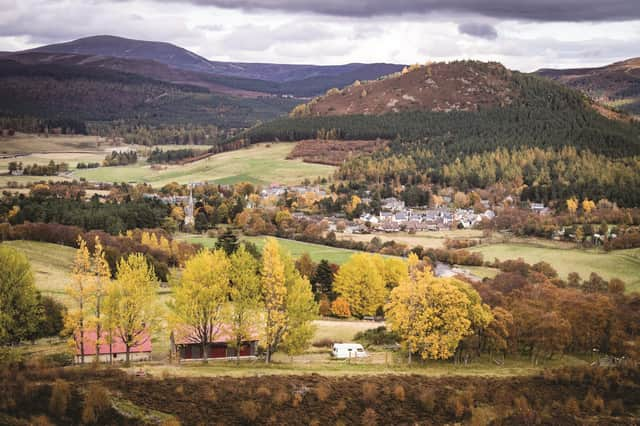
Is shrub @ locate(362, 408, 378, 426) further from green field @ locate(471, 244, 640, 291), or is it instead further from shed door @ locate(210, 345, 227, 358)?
green field @ locate(471, 244, 640, 291)

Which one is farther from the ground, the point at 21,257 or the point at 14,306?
the point at 21,257

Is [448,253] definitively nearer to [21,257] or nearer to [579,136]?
[21,257]

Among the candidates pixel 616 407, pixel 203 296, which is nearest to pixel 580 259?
pixel 616 407

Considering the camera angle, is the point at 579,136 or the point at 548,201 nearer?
the point at 548,201

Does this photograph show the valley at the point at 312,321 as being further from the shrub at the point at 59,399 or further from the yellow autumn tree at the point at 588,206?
the yellow autumn tree at the point at 588,206

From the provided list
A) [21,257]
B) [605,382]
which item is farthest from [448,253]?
[21,257]

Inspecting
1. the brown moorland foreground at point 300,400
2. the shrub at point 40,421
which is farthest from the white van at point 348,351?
the shrub at point 40,421

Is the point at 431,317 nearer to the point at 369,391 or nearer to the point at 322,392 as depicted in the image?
the point at 369,391
